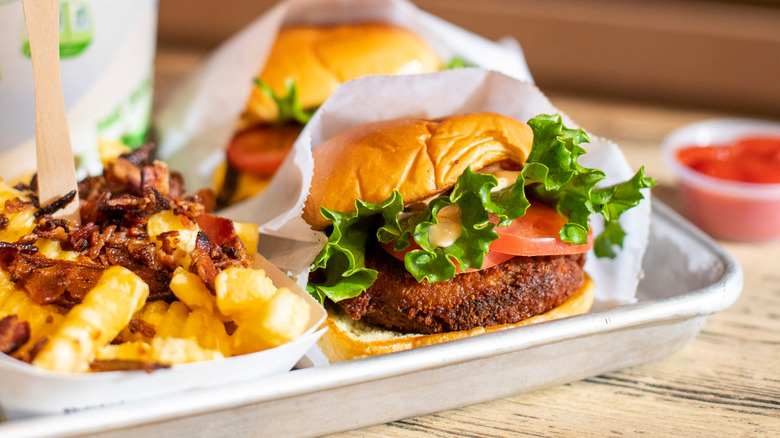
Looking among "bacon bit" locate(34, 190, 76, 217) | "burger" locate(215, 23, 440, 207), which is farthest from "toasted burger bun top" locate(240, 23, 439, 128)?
"bacon bit" locate(34, 190, 76, 217)

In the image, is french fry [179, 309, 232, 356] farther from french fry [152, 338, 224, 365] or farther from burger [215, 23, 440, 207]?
burger [215, 23, 440, 207]

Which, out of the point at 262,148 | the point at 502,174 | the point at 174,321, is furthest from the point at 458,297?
the point at 262,148

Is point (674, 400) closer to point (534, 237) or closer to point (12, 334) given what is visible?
point (534, 237)

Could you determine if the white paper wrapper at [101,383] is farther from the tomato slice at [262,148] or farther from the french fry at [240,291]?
A: the tomato slice at [262,148]

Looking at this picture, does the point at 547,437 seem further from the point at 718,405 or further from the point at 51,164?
Answer: the point at 51,164

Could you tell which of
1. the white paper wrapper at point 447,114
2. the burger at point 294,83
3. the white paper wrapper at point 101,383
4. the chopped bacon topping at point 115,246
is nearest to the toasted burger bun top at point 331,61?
the burger at point 294,83

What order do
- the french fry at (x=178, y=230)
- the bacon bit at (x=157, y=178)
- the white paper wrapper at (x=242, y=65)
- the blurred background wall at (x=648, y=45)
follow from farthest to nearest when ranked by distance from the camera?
the blurred background wall at (x=648, y=45) < the white paper wrapper at (x=242, y=65) < the bacon bit at (x=157, y=178) < the french fry at (x=178, y=230)
